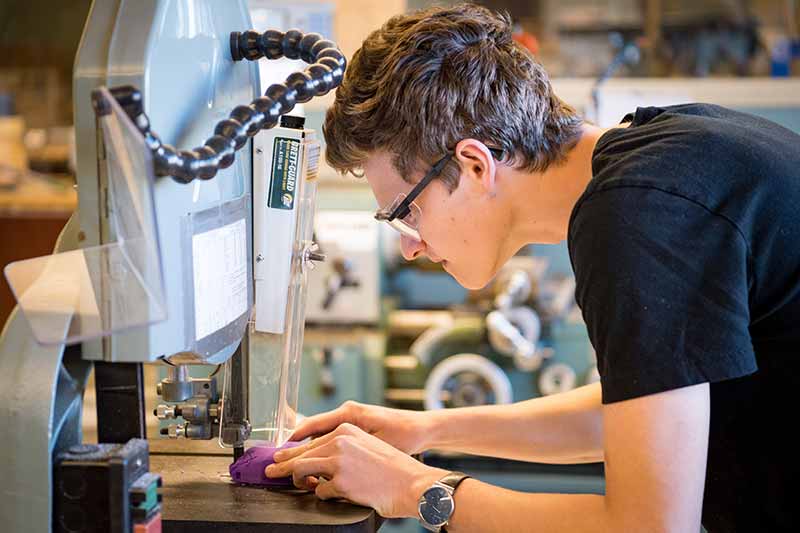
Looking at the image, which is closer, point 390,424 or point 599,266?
point 599,266

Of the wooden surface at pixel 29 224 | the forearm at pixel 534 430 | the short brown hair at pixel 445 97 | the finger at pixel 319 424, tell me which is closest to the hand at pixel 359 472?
the finger at pixel 319 424

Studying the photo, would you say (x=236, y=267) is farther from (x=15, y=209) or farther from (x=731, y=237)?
(x=15, y=209)

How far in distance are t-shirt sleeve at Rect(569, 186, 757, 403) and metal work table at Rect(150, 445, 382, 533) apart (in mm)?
312

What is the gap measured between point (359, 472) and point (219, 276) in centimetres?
29

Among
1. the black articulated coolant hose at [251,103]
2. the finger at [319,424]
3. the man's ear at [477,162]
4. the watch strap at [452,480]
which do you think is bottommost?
the finger at [319,424]

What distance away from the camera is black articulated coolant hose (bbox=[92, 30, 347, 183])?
34.1 inches

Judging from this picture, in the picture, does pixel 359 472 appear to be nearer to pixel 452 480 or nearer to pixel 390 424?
pixel 452 480

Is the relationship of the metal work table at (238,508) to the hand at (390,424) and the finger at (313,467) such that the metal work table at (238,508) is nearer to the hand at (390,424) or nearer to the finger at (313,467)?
the finger at (313,467)

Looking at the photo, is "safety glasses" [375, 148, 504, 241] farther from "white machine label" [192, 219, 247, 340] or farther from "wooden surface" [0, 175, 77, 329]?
"wooden surface" [0, 175, 77, 329]

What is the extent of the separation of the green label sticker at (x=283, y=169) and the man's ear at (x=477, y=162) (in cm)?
19

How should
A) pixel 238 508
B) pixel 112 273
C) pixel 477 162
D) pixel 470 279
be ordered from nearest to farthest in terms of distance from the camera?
pixel 112 273, pixel 238 508, pixel 477 162, pixel 470 279

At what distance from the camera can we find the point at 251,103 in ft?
3.19

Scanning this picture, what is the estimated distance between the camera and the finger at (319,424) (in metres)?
1.33

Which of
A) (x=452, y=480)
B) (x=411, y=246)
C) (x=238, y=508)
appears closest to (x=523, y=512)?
(x=452, y=480)
